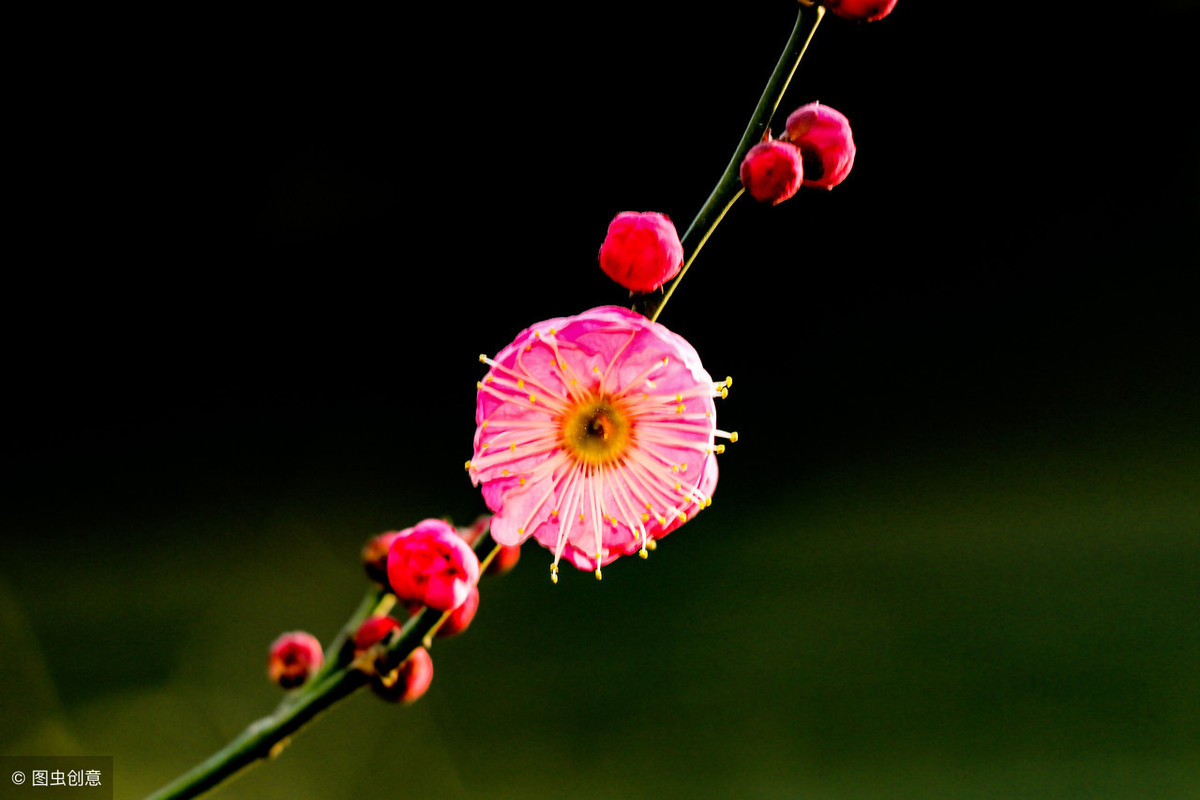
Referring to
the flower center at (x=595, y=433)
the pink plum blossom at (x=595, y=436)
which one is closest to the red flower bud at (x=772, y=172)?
the pink plum blossom at (x=595, y=436)

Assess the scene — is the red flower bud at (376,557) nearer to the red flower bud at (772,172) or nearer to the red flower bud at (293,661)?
the red flower bud at (293,661)

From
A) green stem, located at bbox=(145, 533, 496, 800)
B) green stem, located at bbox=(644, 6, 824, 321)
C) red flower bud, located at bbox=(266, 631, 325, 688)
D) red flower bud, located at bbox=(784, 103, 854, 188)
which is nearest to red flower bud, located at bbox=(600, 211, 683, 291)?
green stem, located at bbox=(644, 6, 824, 321)

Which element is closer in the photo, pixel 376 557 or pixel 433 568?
pixel 433 568

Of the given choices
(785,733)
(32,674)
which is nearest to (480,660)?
(785,733)

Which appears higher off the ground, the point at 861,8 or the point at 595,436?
the point at 861,8

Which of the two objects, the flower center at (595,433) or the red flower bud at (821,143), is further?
the flower center at (595,433)

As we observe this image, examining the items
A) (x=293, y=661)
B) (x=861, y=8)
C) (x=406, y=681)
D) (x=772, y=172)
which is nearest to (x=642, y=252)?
(x=772, y=172)

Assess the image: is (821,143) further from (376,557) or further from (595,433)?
(376,557)
